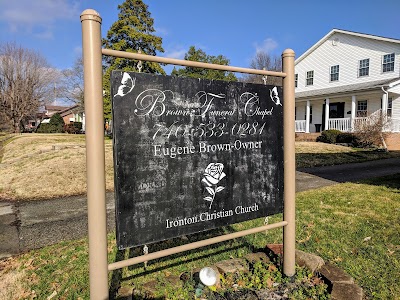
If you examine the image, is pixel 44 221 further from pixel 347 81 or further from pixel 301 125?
pixel 347 81

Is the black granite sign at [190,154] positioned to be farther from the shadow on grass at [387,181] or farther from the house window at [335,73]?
the house window at [335,73]

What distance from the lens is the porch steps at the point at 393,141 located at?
1678 cm

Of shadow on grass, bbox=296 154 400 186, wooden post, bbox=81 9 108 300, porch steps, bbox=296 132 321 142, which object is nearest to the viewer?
wooden post, bbox=81 9 108 300

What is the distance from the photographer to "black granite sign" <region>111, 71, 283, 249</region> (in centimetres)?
199

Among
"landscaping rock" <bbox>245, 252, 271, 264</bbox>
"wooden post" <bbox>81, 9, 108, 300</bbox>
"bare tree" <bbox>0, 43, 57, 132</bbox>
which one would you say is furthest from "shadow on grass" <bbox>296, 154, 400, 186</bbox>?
"bare tree" <bbox>0, 43, 57, 132</bbox>

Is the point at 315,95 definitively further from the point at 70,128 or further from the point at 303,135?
the point at 70,128

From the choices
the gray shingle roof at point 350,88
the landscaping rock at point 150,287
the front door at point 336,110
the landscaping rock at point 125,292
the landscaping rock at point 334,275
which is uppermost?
the gray shingle roof at point 350,88

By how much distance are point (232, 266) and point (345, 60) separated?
2350cm

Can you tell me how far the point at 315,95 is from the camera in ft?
71.5

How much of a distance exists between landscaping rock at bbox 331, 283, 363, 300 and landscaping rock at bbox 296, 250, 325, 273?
13.5 inches

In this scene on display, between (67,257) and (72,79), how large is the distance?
4983 centimetres

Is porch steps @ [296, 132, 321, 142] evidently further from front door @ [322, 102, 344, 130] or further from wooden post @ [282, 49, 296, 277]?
wooden post @ [282, 49, 296, 277]

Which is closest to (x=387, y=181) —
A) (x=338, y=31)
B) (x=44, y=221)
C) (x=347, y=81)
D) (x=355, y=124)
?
(x=44, y=221)

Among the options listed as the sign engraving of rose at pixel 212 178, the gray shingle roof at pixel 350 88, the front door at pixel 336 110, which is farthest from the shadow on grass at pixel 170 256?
the front door at pixel 336 110
